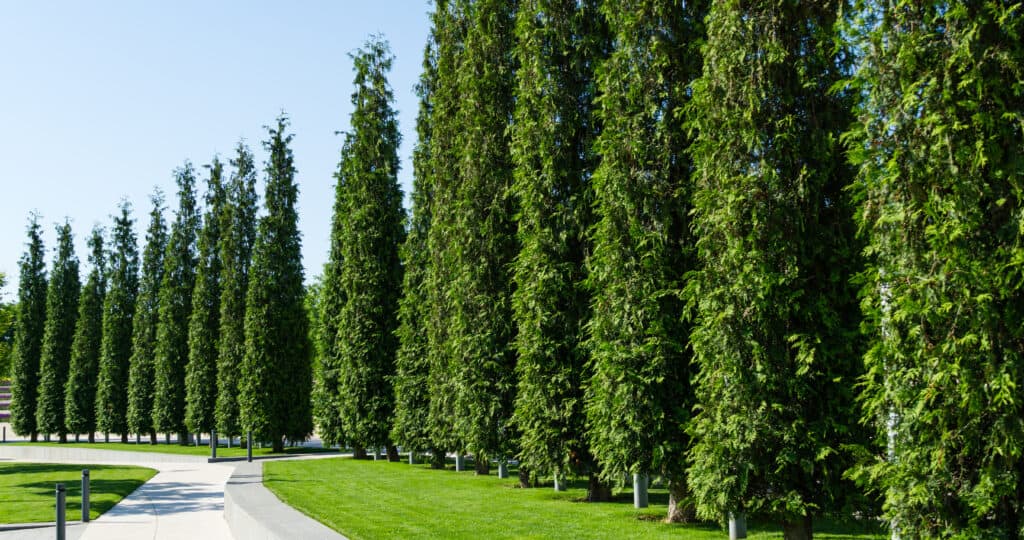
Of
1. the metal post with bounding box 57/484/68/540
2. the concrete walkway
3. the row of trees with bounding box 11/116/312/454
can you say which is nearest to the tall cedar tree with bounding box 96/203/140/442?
the row of trees with bounding box 11/116/312/454

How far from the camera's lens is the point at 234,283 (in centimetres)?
3584

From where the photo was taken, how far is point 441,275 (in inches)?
843

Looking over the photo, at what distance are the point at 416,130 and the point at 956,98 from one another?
65.7 feet

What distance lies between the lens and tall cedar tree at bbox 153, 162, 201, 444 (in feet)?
131

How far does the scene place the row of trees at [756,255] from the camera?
651 cm

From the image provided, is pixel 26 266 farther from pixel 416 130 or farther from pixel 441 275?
pixel 441 275

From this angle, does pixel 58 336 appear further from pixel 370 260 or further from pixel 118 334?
pixel 370 260

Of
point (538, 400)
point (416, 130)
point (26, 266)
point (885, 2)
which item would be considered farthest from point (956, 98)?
point (26, 266)

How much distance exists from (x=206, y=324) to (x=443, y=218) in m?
21.3

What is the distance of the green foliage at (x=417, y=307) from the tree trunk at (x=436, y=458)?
342mm

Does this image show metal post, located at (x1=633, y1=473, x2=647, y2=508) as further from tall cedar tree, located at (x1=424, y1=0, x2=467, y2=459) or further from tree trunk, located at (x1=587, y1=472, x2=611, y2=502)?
tall cedar tree, located at (x1=424, y1=0, x2=467, y2=459)

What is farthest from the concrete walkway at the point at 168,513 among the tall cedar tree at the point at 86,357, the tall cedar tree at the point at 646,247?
the tall cedar tree at the point at 86,357

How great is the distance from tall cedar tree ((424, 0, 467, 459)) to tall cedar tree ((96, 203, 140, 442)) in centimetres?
2897

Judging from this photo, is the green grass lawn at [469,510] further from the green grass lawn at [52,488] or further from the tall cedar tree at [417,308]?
the green grass lawn at [52,488]
